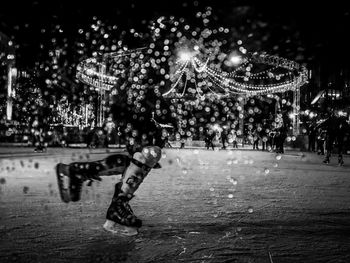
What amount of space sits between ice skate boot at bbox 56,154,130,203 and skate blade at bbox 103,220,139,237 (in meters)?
0.50

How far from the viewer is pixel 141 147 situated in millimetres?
4121

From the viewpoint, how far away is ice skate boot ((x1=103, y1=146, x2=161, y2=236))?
153 inches

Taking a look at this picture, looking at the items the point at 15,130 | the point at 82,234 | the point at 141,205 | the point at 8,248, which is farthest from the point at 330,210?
the point at 15,130

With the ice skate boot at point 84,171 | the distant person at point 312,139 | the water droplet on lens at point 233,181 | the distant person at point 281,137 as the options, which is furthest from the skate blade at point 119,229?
the distant person at point 312,139

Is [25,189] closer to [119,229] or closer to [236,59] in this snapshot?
[119,229]

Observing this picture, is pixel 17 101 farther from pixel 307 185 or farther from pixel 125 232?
pixel 125 232

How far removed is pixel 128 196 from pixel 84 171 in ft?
1.88

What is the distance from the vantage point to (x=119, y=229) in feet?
12.8

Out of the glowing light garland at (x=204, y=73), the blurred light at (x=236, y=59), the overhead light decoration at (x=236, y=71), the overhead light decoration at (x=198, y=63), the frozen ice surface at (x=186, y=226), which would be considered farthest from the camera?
the overhead light decoration at (x=236, y=71)

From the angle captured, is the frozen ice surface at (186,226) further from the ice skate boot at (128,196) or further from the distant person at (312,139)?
the distant person at (312,139)

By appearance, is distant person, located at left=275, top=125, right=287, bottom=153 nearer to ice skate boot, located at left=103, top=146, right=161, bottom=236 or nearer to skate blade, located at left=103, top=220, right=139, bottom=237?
ice skate boot, located at left=103, top=146, right=161, bottom=236

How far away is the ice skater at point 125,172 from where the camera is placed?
3.93m

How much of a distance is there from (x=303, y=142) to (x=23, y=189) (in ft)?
85.0

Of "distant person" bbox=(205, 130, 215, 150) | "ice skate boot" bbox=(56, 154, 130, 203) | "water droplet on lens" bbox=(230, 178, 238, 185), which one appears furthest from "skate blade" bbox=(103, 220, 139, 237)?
"distant person" bbox=(205, 130, 215, 150)
